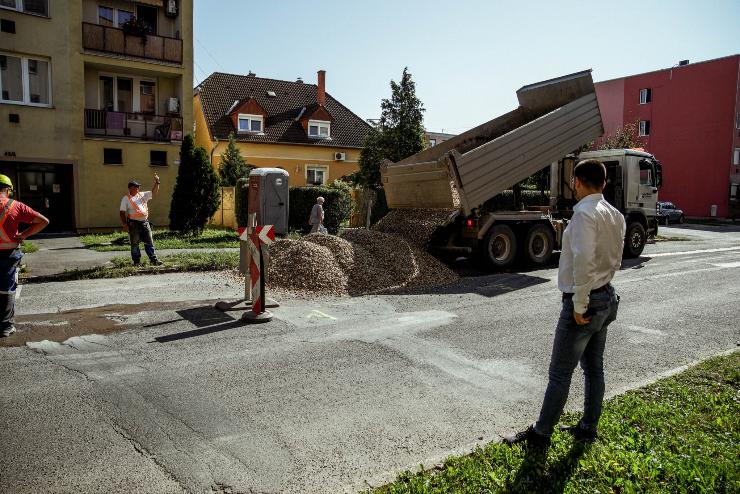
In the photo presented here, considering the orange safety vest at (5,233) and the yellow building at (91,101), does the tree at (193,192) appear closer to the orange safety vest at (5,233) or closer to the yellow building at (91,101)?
the yellow building at (91,101)

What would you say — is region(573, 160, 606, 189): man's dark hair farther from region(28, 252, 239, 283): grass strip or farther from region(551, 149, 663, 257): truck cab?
region(551, 149, 663, 257): truck cab

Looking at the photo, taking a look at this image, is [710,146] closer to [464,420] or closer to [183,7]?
[183,7]

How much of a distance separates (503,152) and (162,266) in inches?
302

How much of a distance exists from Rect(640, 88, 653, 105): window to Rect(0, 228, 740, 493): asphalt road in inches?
1701

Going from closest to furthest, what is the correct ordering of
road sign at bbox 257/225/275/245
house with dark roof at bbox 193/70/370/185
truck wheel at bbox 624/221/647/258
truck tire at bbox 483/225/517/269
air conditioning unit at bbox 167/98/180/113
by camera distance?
1. road sign at bbox 257/225/275/245
2. truck tire at bbox 483/225/517/269
3. truck wheel at bbox 624/221/647/258
4. air conditioning unit at bbox 167/98/180/113
5. house with dark roof at bbox 193/70/370/185

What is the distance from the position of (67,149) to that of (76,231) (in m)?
3.13

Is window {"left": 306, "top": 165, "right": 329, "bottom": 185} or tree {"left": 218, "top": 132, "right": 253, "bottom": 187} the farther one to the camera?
window {"left": 306, "top": 165, "right": 329, "bottom": 185}

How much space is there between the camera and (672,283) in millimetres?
11125

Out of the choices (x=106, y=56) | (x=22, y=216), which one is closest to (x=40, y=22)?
(x=106, y=56)

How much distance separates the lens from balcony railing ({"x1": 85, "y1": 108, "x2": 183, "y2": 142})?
72.7ft

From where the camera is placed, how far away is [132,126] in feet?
76.0

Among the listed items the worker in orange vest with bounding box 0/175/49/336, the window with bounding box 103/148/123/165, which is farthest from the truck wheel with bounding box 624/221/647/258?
the window with bounding box 103/148/123/165

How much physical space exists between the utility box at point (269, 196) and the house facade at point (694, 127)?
38.9 metres

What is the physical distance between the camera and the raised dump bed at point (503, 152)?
11.7m
